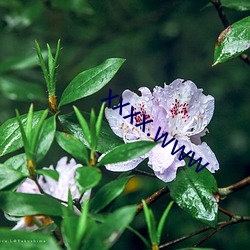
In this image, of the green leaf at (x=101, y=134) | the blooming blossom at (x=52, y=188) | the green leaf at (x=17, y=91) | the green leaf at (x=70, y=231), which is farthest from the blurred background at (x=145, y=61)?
the green leaf at (x=70, y=231)

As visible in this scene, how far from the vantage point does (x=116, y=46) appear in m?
3.06

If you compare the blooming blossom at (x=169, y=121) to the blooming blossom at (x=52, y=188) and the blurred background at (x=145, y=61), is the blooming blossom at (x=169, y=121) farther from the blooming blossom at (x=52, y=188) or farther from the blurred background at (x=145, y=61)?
the blurred background at (x=145, y=61)

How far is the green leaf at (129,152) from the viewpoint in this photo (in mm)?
932

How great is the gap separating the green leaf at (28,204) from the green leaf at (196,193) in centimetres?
24

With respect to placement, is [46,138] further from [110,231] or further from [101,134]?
[110,231]

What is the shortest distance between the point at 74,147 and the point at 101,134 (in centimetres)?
17

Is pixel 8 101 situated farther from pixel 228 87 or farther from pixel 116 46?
pixel 228 87

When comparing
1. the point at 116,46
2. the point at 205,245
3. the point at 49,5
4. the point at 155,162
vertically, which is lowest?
the point at 205,245

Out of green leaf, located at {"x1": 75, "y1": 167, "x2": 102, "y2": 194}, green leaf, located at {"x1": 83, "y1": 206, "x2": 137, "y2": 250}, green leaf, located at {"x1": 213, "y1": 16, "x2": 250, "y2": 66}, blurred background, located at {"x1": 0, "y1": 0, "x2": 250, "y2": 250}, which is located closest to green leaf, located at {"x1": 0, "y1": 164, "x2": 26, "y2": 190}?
green leaf, located at {"x1": 75, "y1": 167, "x2": 102, "y2": 194}

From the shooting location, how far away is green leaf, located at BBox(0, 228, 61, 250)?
74 cm

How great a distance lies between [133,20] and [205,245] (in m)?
0.92

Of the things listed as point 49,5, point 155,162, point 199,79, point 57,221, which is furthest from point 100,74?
→ point 199,79

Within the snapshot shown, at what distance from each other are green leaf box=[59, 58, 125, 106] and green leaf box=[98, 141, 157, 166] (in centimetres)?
20

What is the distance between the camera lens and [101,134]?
1.15m
